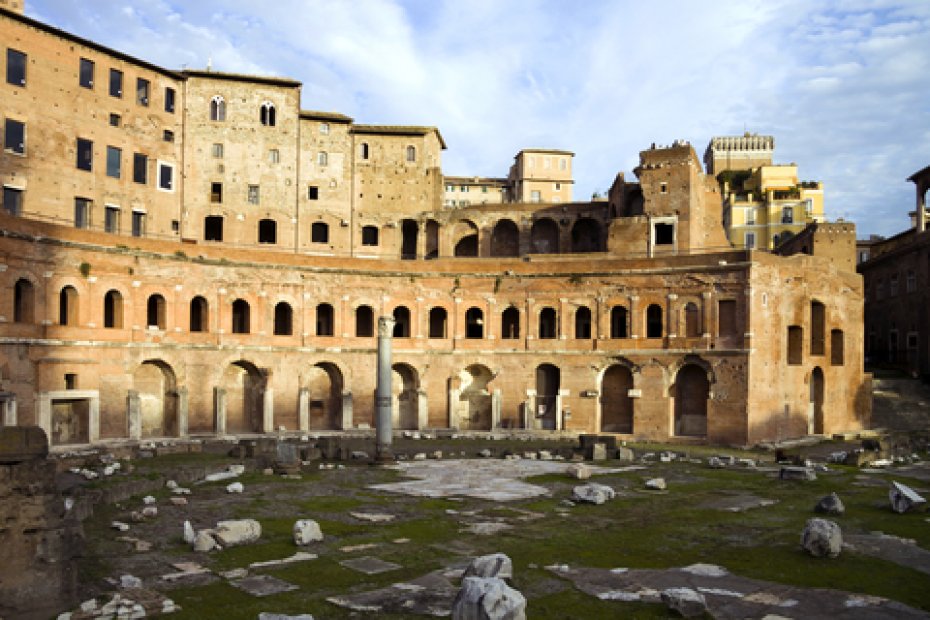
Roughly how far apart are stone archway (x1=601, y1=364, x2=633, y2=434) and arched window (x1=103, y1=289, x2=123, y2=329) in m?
22.4

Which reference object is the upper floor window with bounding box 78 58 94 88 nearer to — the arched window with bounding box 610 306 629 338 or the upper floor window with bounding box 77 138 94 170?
the upper floor window with bounding box 77 138 94 170

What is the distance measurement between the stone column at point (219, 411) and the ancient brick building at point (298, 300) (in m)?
0.14

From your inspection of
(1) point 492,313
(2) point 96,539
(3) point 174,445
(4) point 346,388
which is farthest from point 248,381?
(2) point 96,539

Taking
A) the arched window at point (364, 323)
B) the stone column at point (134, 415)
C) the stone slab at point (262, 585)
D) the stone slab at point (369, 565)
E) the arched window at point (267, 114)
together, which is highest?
the arched window at point (267, 114)

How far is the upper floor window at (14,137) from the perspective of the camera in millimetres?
36438

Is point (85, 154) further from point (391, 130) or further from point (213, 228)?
point (391, 130)

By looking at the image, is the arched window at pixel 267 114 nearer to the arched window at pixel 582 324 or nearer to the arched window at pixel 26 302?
the arched window at pixel 26 302

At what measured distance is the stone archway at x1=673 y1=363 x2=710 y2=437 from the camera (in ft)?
124

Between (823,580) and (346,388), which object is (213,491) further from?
(346,388)

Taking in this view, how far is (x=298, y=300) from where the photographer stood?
127 ft

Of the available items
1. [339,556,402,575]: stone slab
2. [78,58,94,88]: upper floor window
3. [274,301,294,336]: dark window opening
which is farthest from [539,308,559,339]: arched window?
[339,556,402,575]: stone slab

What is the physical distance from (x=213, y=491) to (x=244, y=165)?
2921 cm

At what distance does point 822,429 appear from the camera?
3878cm

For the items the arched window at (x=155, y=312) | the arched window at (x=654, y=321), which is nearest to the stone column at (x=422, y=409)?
the arched window at (x=654, y=321)
